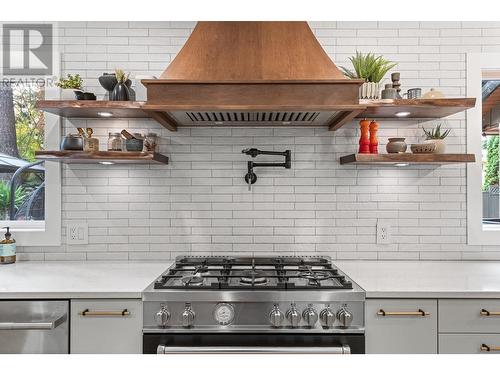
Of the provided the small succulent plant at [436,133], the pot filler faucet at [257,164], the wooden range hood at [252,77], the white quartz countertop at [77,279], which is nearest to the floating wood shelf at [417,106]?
the small succulent plant at [436,133]

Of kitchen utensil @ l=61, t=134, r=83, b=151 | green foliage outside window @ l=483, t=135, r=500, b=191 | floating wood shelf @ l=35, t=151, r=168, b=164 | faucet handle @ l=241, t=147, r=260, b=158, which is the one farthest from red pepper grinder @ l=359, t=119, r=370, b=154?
kitchen utensil @ l=61, t=134, r=83, b=151

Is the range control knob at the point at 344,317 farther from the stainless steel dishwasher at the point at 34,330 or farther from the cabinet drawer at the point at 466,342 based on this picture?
the stainless steel dishwasher at the point at 34,330

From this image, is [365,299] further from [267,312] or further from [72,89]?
[72,89]

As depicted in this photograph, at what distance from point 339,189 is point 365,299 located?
0.90 meters

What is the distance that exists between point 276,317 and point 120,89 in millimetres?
1497

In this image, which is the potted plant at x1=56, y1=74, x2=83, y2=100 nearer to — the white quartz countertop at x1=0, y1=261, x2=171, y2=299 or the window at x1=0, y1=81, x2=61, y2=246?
the window at x1=0, y1=81, x2=61, y2=246

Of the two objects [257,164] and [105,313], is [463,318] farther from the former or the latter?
[105,313]

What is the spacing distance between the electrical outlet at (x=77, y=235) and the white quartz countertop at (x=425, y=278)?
1589 mm

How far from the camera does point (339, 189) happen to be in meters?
2.52

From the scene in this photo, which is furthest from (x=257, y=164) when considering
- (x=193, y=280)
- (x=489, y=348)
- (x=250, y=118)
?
(x=489, y=348)

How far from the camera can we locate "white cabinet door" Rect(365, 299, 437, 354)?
1.76 m

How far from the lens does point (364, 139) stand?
2.31 metres

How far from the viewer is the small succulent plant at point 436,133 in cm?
233

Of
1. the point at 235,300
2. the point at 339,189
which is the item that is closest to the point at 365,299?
the point at 235,300
